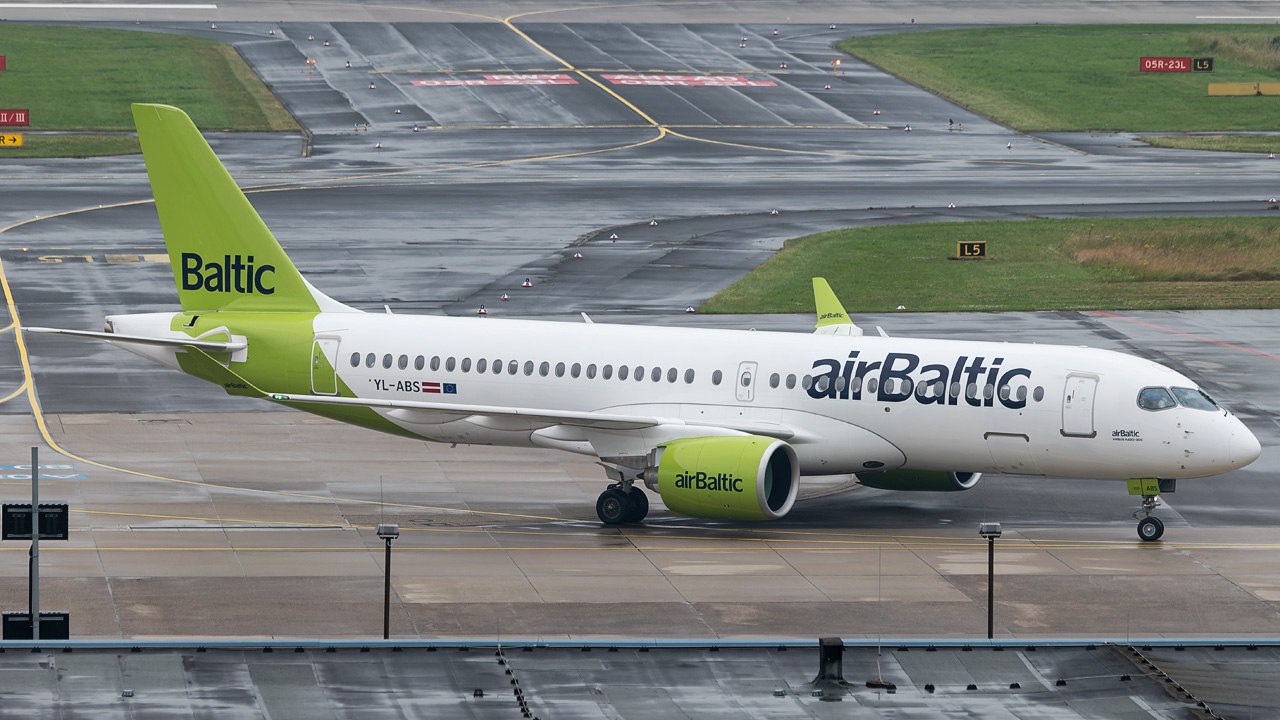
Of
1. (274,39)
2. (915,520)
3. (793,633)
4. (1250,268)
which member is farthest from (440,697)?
(274,39)

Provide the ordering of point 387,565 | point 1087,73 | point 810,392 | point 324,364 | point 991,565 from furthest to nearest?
point 1087,73 → point 324,364 → point 810,392 → point 991,565 → point 387,565

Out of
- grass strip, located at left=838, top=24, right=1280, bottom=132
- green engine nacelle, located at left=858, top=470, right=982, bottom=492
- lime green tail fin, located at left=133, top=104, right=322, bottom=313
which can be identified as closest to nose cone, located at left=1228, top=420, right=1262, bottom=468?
green engine nacelle, located at left=858, top=470, right=982, bottom=492

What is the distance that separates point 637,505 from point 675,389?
2.84m

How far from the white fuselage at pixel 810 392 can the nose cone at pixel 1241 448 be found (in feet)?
0.10

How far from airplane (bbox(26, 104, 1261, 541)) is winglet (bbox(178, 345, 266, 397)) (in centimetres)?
5

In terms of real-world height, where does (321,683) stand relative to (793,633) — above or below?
above

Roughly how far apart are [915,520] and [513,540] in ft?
31.6

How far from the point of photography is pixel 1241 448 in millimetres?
38938

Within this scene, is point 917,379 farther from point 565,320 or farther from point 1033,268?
point 1033,268

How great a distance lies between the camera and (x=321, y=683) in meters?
20.9

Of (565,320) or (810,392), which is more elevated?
(810,392)

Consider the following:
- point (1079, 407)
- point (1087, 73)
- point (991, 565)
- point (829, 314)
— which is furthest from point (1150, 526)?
point (1087, 73)

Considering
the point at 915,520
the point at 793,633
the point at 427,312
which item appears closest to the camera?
the point at 793,633

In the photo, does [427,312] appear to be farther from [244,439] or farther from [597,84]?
[597,84]
